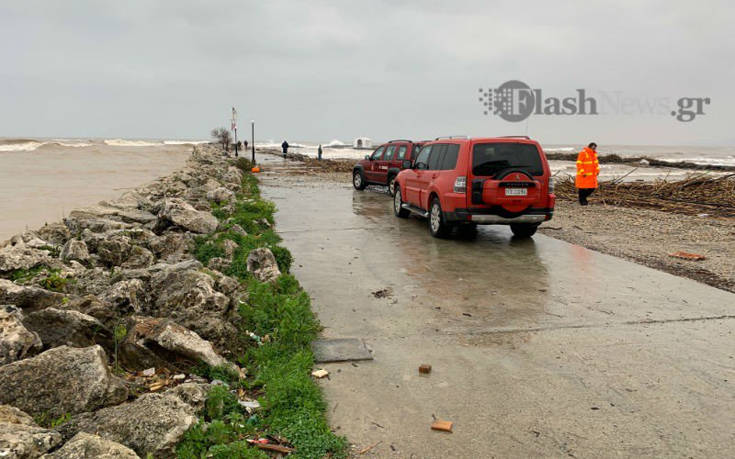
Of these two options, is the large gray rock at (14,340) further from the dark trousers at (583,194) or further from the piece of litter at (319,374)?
the dark trousers at (583,194)

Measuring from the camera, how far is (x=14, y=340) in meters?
3.69

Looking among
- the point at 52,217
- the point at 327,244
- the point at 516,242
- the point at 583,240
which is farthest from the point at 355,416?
the point at 52,217

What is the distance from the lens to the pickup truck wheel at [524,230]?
1069 centimetres

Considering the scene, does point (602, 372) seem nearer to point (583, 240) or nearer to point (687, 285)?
point (687, 285)

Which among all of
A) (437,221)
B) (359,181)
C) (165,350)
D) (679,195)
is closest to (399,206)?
(437,221)

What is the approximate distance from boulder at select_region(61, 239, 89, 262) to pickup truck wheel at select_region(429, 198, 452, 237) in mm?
6082

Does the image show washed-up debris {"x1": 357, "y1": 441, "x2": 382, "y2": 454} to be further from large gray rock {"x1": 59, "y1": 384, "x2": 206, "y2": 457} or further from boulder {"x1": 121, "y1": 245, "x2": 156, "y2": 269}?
boulder {"x1": 121, "y1": 245, "x2": 156, "y2": 269}

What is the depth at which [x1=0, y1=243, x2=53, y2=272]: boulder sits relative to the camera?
6242 mm

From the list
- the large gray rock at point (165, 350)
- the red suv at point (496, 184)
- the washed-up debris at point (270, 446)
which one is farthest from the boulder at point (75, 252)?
the red suv at point (496, 184)

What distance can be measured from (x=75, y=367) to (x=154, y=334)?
80 centimetres

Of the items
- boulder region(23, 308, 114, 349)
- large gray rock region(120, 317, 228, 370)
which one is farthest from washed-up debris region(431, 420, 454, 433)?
boulder region(23, 308, 114, 349)

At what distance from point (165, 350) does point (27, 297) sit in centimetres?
160

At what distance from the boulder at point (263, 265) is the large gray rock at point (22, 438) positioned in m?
3.68

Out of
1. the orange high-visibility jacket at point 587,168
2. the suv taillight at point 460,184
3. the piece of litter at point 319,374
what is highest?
the orange high-visibility jacket at point 587,168
